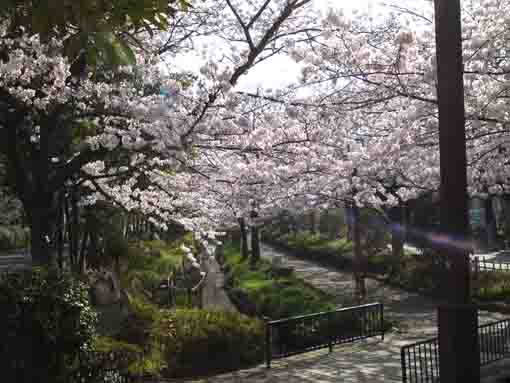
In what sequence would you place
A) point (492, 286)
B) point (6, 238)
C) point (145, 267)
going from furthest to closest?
point (6, 238)
point (492, 286)
point (145, 267)

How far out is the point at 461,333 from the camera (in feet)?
13.3

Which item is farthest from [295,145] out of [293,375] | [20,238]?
[20,238]

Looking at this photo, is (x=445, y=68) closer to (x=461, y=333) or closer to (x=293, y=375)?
(x=461, y=333)

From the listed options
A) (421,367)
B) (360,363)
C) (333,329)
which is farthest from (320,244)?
(421,367)

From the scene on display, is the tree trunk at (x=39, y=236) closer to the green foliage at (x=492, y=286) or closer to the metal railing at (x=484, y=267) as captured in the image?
the green foliage at (x=492, y=286)

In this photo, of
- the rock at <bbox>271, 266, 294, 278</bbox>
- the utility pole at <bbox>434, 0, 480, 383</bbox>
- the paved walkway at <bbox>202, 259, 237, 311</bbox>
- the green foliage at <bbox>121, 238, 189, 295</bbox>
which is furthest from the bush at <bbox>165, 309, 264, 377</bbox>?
the rock at <bbox>271, 266, 294, 278</bbox>

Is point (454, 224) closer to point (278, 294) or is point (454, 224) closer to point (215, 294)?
point (278, 294)

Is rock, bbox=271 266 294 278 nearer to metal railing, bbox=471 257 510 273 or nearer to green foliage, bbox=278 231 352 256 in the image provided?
green foliage, bbox=278 231 352 256

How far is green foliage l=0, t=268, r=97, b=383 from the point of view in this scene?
6984 mm

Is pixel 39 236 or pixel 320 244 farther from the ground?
pixel 39 236

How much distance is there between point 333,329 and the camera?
13789 mm

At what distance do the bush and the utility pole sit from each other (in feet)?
23.1

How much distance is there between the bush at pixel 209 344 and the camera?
10578 millimetres

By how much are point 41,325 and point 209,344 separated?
14.6 feet
